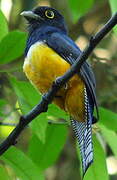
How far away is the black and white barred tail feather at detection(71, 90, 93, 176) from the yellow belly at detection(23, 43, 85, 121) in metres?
0.09

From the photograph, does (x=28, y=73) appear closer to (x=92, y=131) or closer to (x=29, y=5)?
(x=92, y=131)

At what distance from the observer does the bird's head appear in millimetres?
4160

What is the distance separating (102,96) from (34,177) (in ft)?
8.98

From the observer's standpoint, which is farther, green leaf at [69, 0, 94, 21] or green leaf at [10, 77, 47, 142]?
green leaf at [69, 0, 94, 21]

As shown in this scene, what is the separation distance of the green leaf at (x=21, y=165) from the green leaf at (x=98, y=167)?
0.30m

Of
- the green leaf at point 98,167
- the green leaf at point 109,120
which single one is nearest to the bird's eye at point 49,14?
the green leaf at point 109,120

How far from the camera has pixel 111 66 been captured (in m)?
6.18

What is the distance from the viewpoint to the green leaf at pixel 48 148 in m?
3.93

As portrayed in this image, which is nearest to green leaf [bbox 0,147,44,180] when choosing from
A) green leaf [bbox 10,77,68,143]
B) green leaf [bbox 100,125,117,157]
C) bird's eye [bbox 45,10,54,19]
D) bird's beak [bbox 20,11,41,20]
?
green leaf [bbox 10,77,68,143]

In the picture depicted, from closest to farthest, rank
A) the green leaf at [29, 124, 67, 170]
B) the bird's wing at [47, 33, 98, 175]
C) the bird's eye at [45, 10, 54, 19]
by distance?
the bird's wing at [47, 33, 98, 175]
the green leaf at [29, 124, 67, 170]
the bird's eye at [45, 10, 54, 19]

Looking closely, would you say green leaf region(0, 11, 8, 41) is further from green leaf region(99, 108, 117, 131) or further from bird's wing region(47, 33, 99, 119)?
green leaf region(99, 108, 117, 131)

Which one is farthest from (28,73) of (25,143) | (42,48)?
(25,143)

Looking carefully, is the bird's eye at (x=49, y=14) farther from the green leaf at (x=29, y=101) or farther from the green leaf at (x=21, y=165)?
the green leaf at (x=21, y=165)

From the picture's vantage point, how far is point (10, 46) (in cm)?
328
